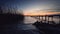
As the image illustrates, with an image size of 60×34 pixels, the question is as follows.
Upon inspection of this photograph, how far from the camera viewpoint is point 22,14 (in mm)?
1535

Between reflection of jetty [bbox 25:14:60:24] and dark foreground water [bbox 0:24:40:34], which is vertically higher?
reflection of jetty [bbox 25:14:60:24]

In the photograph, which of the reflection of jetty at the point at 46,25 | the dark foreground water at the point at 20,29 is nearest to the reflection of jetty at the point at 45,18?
the reflection of jetty at the point at 46,25

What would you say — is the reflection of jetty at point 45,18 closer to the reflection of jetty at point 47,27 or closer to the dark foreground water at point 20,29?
the reflection of jetty at point 47,27

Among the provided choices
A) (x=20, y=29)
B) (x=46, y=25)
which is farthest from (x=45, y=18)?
(x=20, y=29)

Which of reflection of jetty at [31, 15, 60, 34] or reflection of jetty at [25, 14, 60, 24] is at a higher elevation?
reflection of jetty at [25, 14, 60, 24]

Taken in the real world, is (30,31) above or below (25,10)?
→ below

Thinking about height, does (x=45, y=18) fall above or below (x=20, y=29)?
above

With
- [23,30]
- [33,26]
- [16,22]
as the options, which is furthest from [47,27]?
[16,22]

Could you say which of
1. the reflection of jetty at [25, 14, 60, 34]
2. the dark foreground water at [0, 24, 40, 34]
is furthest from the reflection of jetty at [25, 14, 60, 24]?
the dark foreground water at [0, 24, 40, 34]

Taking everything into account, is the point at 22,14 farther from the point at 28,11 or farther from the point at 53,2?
the point at 53,2

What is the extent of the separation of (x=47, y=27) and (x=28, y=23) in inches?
11.5

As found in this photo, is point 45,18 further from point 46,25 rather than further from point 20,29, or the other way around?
point 20,29

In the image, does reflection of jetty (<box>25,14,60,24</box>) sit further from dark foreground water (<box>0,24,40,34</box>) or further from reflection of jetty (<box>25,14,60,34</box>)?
dark foreground water (<box>0,24,40,34</box>)

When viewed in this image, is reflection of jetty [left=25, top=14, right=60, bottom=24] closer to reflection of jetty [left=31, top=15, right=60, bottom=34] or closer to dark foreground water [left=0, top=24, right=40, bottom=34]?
reflection of jetty [left=31, top=15, right=60, bottom=34]
